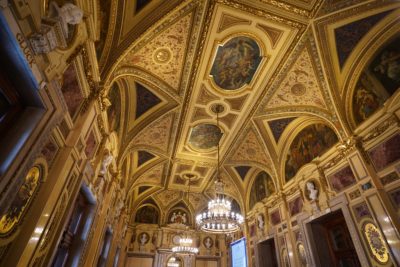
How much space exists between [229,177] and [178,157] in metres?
3.45

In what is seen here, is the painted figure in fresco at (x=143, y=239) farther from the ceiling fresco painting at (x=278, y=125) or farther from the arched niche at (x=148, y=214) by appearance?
the ceiling fresco painting at (x=278, y=125)

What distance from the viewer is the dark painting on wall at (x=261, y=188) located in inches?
424

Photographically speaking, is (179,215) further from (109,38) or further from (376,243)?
(109,38)

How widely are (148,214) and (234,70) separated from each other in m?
12.4

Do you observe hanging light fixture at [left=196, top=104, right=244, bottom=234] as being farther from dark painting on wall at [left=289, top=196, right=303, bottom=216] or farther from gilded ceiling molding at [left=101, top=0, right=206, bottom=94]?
gilded ceiling molding at [left=101, top=0, right=206, bottom=94]

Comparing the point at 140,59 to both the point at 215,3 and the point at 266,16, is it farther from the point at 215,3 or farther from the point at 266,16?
the point at 266,16

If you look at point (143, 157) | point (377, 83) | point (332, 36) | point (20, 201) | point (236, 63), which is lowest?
point (20, 201)

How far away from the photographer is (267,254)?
10406 millimetres

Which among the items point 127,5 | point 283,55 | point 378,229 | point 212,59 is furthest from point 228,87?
point 378,229

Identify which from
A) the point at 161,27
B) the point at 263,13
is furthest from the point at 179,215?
the point at 263,13

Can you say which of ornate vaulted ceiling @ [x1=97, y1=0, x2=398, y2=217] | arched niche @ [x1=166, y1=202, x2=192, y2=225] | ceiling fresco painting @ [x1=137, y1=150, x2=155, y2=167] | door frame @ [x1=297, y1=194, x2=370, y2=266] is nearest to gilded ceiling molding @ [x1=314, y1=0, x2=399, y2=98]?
ornate vaulted ceiling @ [x1=97, y1=0, x2=398, y2=217]

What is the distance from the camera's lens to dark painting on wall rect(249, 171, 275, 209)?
10.8 metres

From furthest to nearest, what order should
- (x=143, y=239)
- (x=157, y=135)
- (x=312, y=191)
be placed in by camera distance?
(x=143, y=239)
(x=157, y=135)
(x=312, y=191)

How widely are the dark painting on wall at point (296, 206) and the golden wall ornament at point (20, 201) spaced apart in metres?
8.28
